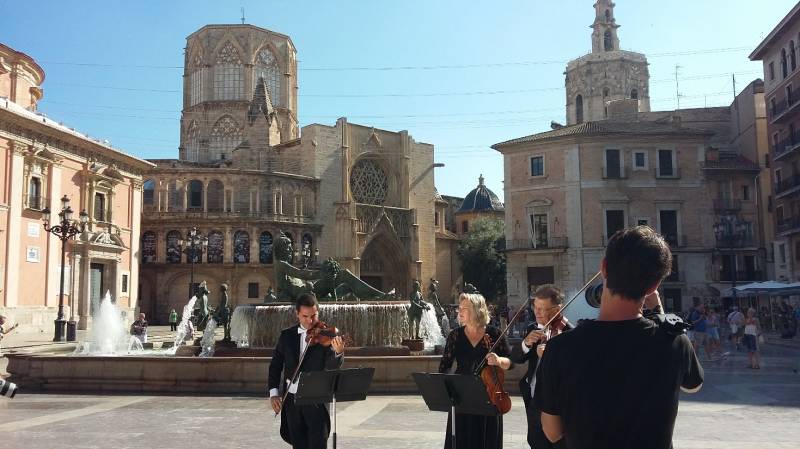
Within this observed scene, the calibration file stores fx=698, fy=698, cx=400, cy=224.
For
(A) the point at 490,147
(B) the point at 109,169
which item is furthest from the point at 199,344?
(A) the point at 490,147

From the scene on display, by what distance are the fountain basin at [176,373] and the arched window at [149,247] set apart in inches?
1339

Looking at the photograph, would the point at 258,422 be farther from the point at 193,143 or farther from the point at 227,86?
the point at 193,143

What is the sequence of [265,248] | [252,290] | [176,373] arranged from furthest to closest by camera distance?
[265,248], [252,290], [176,373]

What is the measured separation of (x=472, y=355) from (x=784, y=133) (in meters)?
40.5

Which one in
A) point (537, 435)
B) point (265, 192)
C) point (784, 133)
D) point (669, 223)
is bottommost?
point (537, 435)

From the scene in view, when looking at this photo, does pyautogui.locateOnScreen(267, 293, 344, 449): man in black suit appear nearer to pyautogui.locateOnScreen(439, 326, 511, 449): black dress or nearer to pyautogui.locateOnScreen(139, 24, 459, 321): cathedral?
pyautogui.locateOnScreen(439, 326, 511, 449): black dress

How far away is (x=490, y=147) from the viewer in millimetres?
43344

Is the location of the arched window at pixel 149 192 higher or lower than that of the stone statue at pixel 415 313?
higher

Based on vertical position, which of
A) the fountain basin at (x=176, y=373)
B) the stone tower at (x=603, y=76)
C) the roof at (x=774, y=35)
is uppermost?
the stone tower at (x=603, y=76)

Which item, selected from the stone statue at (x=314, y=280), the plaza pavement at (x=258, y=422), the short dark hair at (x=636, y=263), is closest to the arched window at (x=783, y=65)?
the stone statue at (x=314, y=280)

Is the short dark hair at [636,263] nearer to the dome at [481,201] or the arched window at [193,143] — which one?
the arched window at [193,143]

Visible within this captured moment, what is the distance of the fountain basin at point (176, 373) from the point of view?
37.6ft

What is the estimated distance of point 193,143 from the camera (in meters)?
60.7

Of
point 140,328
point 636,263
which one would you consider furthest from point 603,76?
Result: point 636,263
